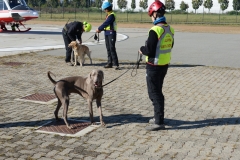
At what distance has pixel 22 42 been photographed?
20688 mm

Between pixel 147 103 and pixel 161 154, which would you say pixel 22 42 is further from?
pixel 161 154

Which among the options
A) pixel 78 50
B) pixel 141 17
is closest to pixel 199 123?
pixel 78 50

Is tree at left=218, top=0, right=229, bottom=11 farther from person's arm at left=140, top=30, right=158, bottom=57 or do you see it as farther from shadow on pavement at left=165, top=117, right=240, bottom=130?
person's arm at left=140, top=30, right=158, bottom=57

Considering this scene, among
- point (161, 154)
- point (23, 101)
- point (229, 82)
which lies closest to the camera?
point (161, 154)

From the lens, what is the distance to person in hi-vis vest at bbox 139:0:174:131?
5945 mm

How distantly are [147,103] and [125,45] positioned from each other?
12.1 meters

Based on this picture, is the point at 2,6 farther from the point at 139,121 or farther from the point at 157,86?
the point at 157,86

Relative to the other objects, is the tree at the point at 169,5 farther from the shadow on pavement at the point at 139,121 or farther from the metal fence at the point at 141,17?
the shadow on pavement at the point at 139,121

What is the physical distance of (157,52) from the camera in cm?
607

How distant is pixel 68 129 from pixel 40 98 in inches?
92.5

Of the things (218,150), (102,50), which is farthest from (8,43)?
(218,150)

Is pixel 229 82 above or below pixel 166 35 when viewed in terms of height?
below

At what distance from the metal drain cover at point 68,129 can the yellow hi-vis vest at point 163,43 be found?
163cm

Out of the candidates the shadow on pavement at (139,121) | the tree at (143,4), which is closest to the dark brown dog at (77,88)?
the shadow on pavement at (139,121)
